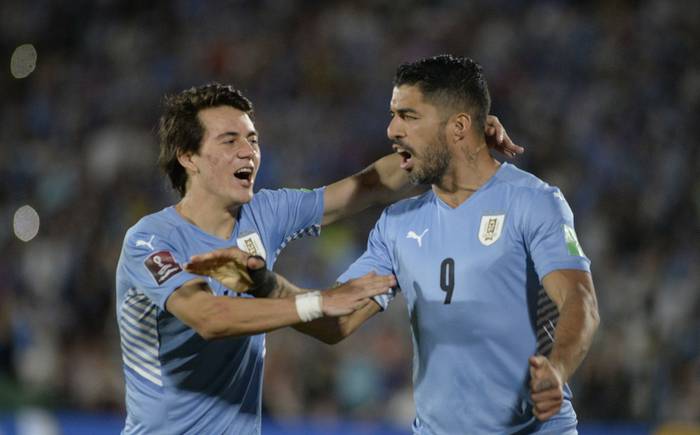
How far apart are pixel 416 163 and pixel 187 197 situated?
1133mm

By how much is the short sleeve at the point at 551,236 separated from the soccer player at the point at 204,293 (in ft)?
1.86

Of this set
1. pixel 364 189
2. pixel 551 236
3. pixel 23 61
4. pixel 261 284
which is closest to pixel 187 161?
pixel 261 284

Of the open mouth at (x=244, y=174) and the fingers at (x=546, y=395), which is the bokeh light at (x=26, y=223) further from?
the fingers at (x=546, y=395)

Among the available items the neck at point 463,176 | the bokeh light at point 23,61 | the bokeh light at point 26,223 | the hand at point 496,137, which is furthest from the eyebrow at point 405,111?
the bokeh light at point 23,61

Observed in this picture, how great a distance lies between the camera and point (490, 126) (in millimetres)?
5027

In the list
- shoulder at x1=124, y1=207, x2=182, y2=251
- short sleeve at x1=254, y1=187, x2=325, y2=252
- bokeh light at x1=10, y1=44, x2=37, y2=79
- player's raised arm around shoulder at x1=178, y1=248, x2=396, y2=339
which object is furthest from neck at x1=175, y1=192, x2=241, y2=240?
bokeh light at x1=10, y1=44, x2=37, y2=79

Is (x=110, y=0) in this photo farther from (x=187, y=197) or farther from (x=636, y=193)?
(x=187, y=197)

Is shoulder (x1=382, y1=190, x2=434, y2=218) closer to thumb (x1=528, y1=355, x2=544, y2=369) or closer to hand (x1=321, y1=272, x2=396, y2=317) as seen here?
hand (x1=321, y1=272, x2=396, y2=317)

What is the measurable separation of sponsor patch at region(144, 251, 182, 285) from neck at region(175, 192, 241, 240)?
1.29ft

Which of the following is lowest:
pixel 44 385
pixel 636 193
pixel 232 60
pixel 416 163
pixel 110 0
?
pixel 44 385

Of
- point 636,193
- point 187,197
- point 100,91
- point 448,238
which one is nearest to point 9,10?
point 100,91

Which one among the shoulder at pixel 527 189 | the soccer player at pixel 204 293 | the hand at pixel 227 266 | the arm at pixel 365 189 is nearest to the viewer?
the hand at pixel 227 266

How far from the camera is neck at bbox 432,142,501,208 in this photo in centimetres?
485

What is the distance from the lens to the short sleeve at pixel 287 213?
5387mm
